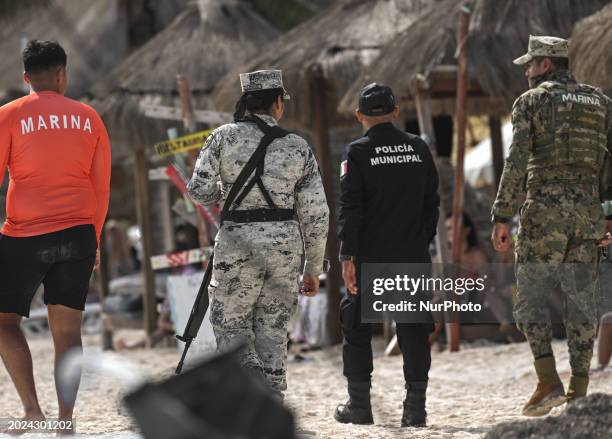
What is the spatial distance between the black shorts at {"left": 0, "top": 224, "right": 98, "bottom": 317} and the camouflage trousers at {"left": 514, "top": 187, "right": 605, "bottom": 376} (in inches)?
79.1

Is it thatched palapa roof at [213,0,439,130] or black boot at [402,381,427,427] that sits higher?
thatched palapa roof at [213,0,439,130]

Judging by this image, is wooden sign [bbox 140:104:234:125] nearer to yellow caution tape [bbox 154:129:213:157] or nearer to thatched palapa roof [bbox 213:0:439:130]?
yellow caution tape [bbox 154:129:213:157]

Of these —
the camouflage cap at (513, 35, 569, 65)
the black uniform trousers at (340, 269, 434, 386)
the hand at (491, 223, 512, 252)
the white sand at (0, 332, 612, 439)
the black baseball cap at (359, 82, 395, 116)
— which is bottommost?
the white sand at (0, 332, 612, 439)

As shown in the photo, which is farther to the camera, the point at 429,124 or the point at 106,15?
the point at 106,15

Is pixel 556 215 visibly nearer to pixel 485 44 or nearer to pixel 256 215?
A: pixel 256 215

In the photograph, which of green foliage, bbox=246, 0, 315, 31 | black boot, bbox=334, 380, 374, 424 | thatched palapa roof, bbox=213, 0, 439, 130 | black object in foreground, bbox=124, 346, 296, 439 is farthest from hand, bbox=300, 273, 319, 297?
green foliage, bbox=246, 0, 315, 31

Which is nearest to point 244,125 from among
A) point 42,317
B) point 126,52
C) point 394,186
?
point 394,186

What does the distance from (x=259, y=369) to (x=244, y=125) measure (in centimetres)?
107

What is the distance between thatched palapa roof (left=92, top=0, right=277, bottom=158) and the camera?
477 inches

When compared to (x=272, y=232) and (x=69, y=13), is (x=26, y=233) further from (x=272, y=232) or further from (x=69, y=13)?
(x=69, y=13)

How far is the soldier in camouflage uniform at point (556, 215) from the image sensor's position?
5.33m

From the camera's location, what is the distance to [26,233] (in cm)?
493

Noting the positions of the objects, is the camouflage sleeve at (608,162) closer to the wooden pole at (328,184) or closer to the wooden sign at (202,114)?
the wooden sign at (202,114)

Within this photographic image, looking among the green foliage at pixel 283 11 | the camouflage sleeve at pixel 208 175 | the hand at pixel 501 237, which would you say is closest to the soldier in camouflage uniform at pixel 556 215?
the hand at pixel 501 237
